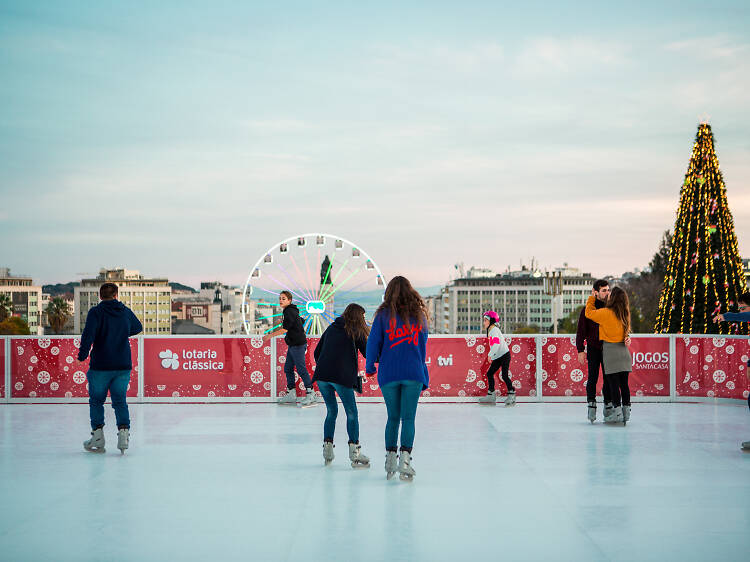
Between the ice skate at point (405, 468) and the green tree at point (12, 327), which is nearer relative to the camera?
the ice skate at point (405, 468)

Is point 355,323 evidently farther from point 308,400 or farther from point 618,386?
point 308,400

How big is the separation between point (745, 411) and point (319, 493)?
7.90 meters

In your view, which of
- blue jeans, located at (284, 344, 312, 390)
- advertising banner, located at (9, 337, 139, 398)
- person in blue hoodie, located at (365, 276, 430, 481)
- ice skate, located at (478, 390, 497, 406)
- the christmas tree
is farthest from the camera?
the christmas tree

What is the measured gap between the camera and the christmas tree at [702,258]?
76.5 ft

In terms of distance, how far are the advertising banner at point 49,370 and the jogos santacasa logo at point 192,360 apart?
46 centimetres

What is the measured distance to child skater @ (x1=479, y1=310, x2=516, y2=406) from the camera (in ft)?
41.6

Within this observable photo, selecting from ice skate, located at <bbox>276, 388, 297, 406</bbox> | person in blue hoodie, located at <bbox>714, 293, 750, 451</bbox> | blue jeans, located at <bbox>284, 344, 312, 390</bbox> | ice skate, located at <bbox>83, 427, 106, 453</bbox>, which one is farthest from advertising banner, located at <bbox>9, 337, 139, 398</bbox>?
person in blue hoodie, located at <bbox>714, 293, 750, 451</bbox>

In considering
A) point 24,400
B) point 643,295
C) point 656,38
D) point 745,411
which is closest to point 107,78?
point 656,38

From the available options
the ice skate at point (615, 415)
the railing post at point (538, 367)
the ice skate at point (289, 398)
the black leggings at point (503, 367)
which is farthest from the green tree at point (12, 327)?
the ice skate at point (615, 415)

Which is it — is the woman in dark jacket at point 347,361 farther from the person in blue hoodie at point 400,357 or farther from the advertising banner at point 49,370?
the advertising banner at point 49,370

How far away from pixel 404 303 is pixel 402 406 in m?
0.82

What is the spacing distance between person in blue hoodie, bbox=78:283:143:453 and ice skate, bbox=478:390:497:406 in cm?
610

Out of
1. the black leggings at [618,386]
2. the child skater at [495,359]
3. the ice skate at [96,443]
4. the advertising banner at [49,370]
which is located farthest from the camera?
the advertising banner at [49,370]

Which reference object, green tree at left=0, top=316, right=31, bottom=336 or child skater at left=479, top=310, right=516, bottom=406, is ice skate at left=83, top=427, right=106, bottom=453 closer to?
child skater at left=479, top=310, right=516, bottom=406
